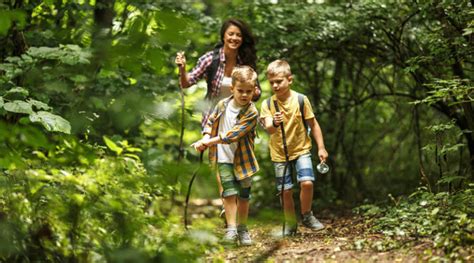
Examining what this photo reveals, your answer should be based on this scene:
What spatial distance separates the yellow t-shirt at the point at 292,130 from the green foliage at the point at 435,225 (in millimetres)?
865

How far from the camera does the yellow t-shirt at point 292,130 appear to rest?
223 inches

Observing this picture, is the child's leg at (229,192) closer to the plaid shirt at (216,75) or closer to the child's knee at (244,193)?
the child's knee at (244,193)

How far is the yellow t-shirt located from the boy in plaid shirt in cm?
28

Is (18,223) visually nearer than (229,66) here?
Yes

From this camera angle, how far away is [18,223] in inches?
134

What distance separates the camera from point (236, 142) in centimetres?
543

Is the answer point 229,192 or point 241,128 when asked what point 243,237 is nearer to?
point 229,192

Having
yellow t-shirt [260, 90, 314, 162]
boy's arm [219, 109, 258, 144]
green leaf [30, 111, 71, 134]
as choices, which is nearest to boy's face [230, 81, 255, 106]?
boy's arm [219, 109, 258, 144]

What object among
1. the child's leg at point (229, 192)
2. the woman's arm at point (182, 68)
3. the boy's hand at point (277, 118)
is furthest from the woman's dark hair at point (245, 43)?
the child's leg at point (229, 192)

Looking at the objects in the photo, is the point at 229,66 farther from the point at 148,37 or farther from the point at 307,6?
the point at 148,37

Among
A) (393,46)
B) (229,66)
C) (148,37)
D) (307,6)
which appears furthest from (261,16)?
(148,37)

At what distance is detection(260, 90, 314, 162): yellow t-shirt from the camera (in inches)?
223

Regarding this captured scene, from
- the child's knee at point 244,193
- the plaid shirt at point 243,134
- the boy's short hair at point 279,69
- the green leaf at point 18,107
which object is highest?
the boy's short hair at point 279,69

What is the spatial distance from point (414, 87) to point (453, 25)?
2322mm
